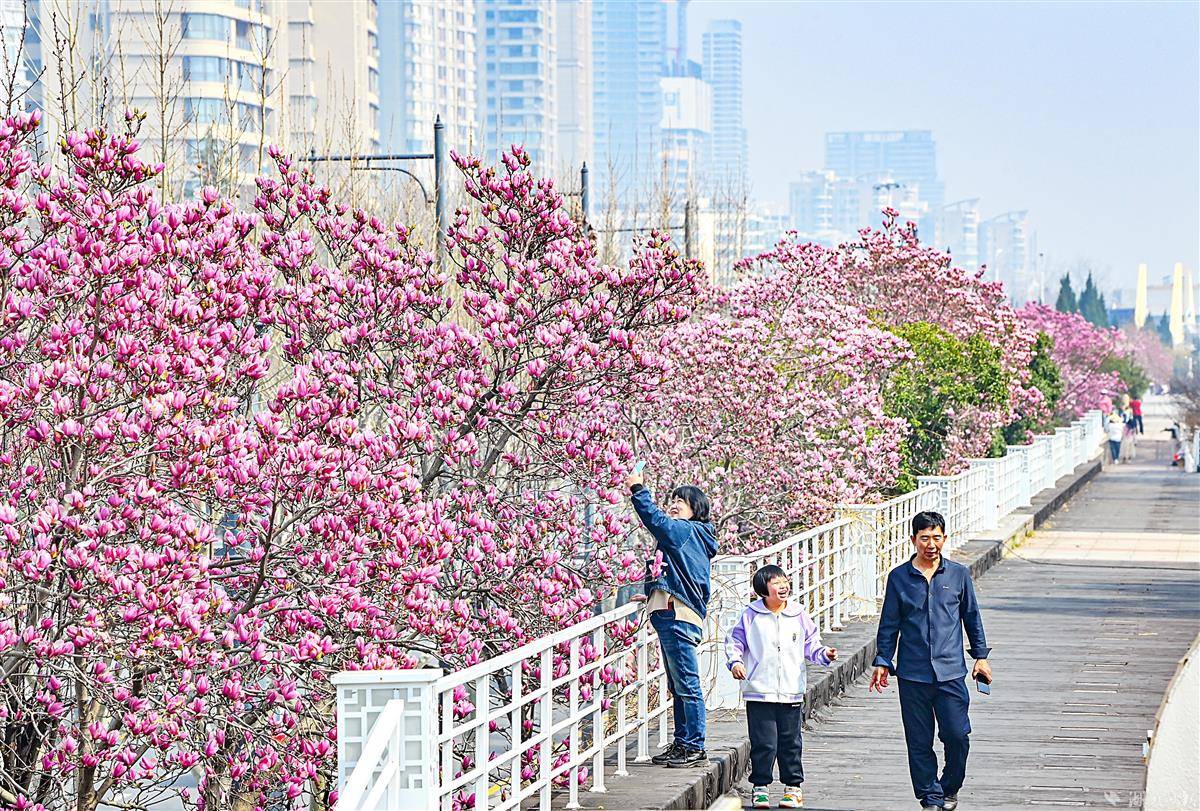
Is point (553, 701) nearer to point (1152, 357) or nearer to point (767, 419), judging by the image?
point (767, 419)

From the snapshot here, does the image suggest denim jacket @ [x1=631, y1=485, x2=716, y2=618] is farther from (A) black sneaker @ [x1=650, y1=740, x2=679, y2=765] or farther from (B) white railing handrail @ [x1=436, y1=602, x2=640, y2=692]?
(A) black sneaker @ [x1=650, y1=740, x2=679, y2=765]

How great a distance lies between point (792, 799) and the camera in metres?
9.12

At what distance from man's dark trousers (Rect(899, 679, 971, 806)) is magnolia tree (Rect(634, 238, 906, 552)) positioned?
6.61 metres

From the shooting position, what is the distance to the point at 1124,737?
11.4m

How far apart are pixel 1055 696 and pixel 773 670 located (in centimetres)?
490

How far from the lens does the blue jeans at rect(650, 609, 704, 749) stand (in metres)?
9.11

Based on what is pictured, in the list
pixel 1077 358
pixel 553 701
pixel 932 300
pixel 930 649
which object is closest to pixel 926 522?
pixel 930 649

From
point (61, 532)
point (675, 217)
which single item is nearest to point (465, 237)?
point (61, 532)

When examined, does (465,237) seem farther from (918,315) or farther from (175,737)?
(918,315)

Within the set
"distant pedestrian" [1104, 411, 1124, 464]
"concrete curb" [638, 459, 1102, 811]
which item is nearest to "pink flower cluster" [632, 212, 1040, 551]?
"concrete curb" [638, 459, 1102, 811]

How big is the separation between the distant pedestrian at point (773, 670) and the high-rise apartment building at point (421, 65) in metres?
156

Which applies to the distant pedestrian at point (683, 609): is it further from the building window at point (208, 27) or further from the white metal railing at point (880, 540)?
the building window at point (208, 27)

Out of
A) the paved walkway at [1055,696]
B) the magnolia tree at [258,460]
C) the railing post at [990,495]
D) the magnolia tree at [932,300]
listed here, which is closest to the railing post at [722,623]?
the paved walkway at [1055,696]

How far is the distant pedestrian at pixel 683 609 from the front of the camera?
9.09m
